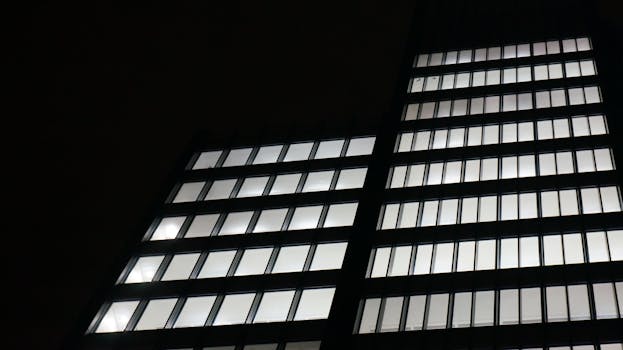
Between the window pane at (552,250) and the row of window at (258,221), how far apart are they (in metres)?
11.6

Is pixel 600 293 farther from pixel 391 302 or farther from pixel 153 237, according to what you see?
pixel 153 237

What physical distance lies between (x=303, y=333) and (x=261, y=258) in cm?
785

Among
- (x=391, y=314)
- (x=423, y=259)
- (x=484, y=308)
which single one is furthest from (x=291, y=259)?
(x=484, y=308)

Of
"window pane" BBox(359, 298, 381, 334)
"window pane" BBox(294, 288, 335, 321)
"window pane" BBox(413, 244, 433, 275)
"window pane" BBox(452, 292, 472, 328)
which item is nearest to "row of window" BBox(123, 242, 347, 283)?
"window pane" BBox(294, 288, 335, 321)

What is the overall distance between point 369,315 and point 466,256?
648 centimetres

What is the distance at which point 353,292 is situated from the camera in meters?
38.6

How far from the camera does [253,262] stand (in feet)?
143

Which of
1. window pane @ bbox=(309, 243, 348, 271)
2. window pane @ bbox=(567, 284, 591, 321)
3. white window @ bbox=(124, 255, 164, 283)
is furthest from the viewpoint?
white window @ bbox=(124, 255, 164, 283)

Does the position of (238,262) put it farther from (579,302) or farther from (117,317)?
(579,302)

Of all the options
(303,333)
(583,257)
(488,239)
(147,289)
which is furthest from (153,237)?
(583,257)

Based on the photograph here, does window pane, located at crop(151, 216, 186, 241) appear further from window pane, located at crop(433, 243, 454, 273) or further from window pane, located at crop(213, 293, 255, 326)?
window pane, located at crop(433, 243, 454, 273)

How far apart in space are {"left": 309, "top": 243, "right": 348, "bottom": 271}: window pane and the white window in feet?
32.4

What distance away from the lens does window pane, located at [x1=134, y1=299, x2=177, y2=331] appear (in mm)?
39906

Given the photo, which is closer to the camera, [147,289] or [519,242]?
[519,242]
